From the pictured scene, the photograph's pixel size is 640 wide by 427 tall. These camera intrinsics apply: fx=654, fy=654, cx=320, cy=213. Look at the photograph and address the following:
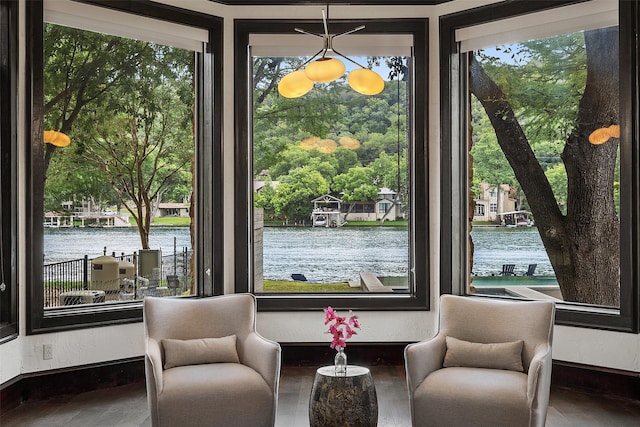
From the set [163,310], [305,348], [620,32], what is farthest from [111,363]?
[620,32]

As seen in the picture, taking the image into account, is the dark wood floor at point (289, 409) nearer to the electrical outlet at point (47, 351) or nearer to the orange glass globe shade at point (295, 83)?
the electrical outlet at point (47, 351)

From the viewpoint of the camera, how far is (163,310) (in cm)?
409

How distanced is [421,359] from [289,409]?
108 centimetres

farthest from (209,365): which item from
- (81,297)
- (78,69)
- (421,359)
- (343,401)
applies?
(78,69)

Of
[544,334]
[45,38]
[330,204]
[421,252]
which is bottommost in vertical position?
[544,334]

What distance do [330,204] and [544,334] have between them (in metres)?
2.39

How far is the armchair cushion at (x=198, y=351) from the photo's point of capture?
12.8 feet

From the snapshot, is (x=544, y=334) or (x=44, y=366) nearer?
(x=544, y=334)

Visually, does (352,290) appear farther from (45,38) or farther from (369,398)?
(45,38)

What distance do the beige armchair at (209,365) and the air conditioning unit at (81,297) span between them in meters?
1.06

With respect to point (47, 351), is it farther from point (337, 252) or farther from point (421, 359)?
point (421, 359)

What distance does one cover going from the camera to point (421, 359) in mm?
3807

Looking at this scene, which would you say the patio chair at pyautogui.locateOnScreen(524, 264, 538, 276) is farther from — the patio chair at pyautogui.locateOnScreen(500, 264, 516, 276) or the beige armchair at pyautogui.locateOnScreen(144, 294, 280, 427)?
the beige armchair at pyautogui.locateOnScreen(144, 294, 280, 427)

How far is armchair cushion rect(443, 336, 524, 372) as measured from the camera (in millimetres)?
3811
